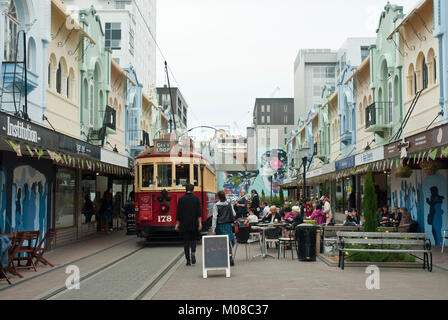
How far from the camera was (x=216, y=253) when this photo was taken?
10320 millimetres

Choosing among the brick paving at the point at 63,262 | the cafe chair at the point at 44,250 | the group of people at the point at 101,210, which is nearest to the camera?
the brick paving at the point at 63,262

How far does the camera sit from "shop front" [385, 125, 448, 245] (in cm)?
1244

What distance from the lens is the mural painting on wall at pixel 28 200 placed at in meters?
13.9

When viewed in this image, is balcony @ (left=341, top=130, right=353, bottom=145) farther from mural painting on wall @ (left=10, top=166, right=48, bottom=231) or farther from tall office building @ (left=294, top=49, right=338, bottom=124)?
tall office building @ (left=294, top=49, right=338, bottom=124)

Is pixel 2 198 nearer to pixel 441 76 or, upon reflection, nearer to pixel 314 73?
pixel 441 76

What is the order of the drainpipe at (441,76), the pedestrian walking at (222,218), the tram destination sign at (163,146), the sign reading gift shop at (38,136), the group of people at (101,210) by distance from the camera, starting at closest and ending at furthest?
1. the sign reading gift shop at (38,136)
2. the pedestrian walking at (222,218)
3. the drainpipe at (441,76)
4. the tram destination sign at (163,146)
5. the group of people at (101,210)

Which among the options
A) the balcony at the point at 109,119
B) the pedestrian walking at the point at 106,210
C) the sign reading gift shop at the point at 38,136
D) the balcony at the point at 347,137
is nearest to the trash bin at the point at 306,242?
the sign reading gift shop at the point at 38,136

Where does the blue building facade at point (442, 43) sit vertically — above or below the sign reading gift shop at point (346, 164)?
above

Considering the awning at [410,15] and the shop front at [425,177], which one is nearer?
the shop front at [425,177]

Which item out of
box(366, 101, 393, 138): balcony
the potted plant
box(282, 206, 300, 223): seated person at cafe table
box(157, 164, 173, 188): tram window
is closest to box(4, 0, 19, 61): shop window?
box(157, 164, 173, 188): tram window

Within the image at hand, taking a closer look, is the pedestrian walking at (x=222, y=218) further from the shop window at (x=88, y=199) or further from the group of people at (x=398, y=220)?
the shop window at (x=88, y=199)

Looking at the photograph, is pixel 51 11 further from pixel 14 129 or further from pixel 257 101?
pixel 257 101

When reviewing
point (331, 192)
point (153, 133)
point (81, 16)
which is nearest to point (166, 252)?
point (81, 16)

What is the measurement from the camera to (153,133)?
140ft
